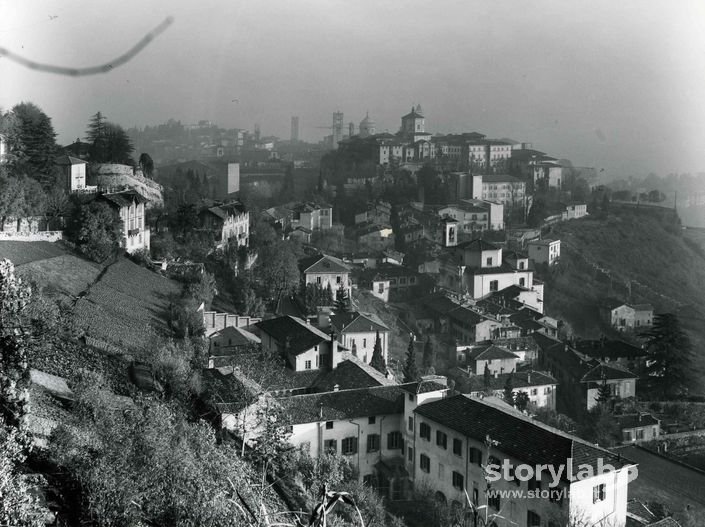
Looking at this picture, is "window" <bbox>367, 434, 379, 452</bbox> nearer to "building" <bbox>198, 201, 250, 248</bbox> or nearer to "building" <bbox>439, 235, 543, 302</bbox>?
"building" <bbox>198, 201, 250, 248</bbox>

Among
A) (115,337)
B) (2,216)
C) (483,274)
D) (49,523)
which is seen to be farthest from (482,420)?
(483,274)

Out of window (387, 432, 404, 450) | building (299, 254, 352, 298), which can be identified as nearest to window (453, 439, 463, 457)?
window (387, 432, 404, 450)

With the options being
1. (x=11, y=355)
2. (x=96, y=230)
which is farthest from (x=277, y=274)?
(x=11, y=355)

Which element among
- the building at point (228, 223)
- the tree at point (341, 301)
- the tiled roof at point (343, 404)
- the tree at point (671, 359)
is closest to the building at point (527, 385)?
the tree at point (341, 301)

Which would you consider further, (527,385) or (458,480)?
(527,385)

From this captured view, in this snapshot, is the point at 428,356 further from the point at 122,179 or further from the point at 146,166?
the point at 146,166
